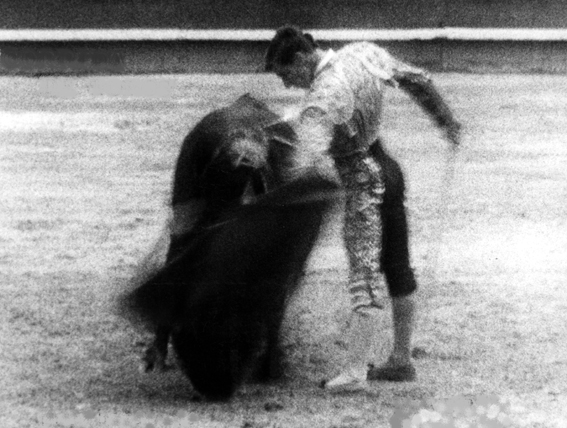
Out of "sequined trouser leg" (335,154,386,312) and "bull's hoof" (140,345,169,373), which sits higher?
"sequined trouser leg" (335,154,386,312)

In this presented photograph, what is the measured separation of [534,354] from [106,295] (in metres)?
2.34

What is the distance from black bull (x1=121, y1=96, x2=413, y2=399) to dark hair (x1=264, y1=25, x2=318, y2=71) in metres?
0.32

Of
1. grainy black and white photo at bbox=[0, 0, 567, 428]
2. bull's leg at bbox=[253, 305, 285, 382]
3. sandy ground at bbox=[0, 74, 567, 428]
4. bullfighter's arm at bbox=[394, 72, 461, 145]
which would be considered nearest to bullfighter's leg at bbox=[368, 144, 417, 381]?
grainy black and white photo at bbox=[0, 0, 567, 428]

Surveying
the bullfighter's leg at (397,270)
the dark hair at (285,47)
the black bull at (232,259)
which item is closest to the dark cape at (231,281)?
the black bull at (232,259)

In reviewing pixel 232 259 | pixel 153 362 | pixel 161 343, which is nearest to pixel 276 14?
pixel 153 362

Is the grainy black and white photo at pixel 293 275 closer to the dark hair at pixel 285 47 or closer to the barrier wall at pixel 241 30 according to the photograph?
the dark hair at pixel 285 47

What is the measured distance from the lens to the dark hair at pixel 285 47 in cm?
510

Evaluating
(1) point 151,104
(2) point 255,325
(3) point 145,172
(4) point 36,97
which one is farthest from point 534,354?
(4) point 36,97

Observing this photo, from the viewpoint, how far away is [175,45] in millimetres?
16578

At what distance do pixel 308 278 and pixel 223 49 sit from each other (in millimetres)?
9529

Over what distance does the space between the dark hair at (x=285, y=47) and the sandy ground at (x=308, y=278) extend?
72cm

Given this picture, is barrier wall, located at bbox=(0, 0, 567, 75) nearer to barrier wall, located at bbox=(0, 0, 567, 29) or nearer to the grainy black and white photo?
barrier wall, located at bbox=(0, 0, 567, 29)

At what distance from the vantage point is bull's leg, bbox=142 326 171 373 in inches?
218

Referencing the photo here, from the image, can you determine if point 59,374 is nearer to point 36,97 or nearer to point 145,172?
point 145,172
